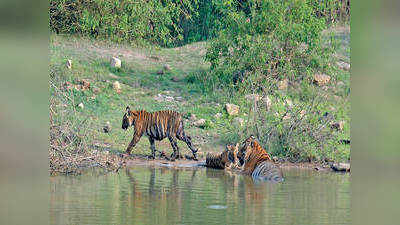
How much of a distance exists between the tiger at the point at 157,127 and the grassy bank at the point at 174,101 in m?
0.43

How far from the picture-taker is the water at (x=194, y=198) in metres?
6.55

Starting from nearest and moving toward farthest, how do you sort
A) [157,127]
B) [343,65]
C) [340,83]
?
[157,127], [340,83], [343,65]

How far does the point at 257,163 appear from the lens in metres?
9.88

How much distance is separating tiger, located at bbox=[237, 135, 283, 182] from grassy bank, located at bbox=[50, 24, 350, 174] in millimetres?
1827

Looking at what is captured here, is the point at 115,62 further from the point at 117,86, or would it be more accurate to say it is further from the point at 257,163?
the point at 257,163

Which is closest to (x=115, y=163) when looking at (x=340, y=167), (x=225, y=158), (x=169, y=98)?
(x=225, y=158)

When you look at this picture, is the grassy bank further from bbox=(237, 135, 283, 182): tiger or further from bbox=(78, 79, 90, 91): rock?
bbox=(237, 135, 283, 182): tiger

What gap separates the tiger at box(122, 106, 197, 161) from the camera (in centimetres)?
1185

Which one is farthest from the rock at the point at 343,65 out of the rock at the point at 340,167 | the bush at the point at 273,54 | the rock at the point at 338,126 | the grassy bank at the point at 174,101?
the rock at the point at 340,167

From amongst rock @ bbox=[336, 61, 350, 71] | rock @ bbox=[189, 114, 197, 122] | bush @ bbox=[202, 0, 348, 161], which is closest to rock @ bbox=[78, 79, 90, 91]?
rock @ bbox=[189, 114, 197, 122]

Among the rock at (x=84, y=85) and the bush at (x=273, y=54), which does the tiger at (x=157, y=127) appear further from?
the rock at (x=84, y=85)

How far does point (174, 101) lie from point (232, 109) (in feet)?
4.20

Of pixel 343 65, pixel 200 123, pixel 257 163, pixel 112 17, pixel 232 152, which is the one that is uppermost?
pixel 112 17
